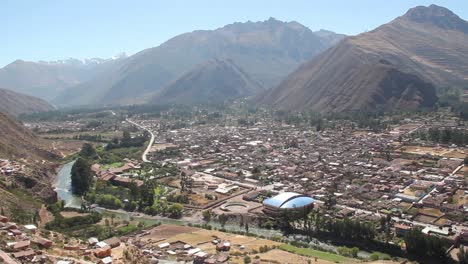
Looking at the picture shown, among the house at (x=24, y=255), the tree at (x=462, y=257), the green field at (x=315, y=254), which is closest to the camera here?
the house at (x=24, y=255)

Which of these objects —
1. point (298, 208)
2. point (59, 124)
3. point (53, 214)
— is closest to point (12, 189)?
point (53, 214)

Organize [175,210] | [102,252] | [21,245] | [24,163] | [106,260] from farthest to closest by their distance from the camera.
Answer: [24,163] < [175,210] < [102,252] < [106,260] < [21,245]

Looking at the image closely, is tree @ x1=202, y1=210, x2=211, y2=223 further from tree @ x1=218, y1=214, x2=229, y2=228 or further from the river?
tree @ x1=218, y1=214, x2=229, y2=228

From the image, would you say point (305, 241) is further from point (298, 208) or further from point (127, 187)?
point (127, 187)

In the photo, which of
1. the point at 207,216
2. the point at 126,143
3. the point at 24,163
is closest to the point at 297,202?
the point at 207,216

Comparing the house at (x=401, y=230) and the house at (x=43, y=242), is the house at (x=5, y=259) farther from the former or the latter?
the house at (x=401, y=230)

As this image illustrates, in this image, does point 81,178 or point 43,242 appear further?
point 81,178

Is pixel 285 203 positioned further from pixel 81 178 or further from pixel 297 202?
A: pixel 81 178

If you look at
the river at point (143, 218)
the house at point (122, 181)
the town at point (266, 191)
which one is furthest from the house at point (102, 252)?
the house at point (122, 181)
